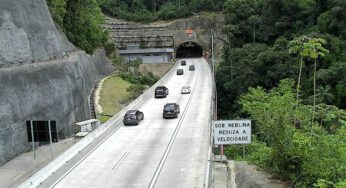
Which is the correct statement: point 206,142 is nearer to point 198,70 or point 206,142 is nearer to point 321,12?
point 321,12

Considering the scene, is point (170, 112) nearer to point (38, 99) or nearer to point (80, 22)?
point (38, 99)

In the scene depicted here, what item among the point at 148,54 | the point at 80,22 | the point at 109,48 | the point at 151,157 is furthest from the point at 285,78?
the point at 148,54

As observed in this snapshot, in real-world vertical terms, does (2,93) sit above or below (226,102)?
above

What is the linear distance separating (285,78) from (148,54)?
2186 inches

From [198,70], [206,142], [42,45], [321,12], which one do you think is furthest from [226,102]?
[206,142]

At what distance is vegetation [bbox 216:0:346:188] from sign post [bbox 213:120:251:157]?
4.18 ft

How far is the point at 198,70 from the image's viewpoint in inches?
3219

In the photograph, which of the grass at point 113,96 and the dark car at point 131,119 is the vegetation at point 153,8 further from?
the dark car at point 131,119

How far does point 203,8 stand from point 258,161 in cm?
10358

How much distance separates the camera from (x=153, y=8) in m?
132

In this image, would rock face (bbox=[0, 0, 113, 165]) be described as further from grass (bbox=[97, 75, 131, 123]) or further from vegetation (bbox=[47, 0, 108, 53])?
vegetation (bbox=[47, 0, 108, 53])

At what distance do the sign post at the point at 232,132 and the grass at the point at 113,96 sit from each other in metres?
24.3

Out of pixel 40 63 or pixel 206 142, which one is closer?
pixel 206 142

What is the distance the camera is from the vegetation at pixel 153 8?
4688 inches
